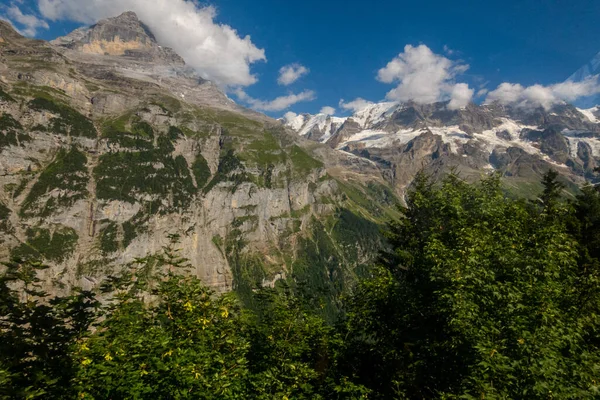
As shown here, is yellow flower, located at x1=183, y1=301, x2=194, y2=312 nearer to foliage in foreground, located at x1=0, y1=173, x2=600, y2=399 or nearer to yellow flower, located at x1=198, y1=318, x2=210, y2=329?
foliage in foreground, located at x1=0, y1=173, x2=600, y2=399

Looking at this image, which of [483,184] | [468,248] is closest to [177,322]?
[468,248]

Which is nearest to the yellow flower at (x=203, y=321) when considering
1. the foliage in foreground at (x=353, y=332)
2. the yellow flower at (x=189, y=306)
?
the foliage in foreground at (x=353, y=332)

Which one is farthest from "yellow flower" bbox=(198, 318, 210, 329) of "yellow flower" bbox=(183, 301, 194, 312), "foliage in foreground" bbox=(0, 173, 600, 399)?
"yellow flower" bbox=(183, 301, 194, 312)

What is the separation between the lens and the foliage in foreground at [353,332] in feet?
32.8

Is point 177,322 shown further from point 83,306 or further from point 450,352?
point 450,352

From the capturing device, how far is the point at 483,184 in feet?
82.8

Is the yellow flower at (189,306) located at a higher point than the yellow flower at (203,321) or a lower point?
higher

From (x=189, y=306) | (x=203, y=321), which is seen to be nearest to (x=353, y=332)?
(x=203, y=321)

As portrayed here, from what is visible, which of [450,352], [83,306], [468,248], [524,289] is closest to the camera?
[83,306]

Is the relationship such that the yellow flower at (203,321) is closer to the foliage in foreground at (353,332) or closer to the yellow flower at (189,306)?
the foliage in foreground at (353,332)

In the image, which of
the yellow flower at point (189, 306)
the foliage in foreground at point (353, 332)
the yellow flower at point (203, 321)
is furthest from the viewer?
the yellow flower at point (189, 306)

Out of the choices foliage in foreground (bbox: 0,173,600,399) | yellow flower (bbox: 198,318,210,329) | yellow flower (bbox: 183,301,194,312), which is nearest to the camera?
foliage in foreground (bbox: 0,173,600,399)

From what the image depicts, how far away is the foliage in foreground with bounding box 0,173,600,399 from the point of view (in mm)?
9984

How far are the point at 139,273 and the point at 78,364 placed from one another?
4011mm
